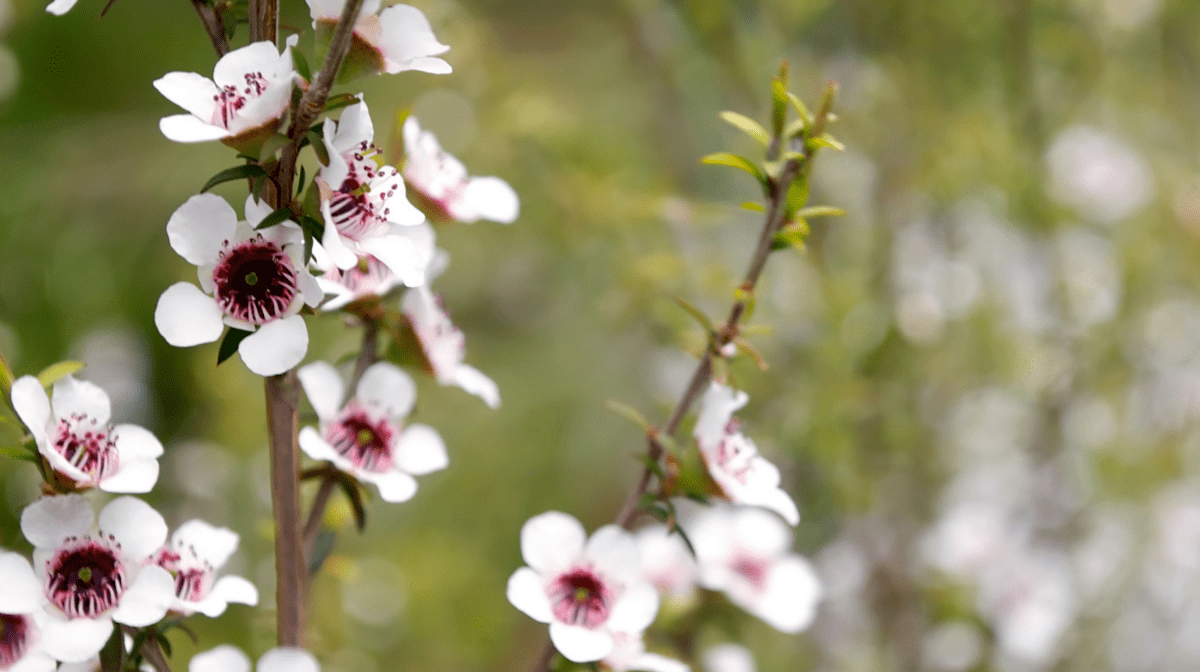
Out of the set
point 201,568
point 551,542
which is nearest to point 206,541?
point 201,568

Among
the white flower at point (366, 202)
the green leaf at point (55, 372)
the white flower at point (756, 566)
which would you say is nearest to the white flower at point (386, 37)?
the white flower at point (366, 202)

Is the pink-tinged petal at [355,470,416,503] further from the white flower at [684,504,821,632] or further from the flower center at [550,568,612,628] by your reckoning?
the white flower at [684,504,821,632]

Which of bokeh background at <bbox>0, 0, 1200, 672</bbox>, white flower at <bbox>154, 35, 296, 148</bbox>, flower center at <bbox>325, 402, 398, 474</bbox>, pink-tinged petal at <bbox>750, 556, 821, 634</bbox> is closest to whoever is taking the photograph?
white flower at <bbox>154, 35, 296, 148</bbox>

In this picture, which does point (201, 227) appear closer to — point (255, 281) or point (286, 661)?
point (255, 281)

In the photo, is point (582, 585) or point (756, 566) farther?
point (756, 566)

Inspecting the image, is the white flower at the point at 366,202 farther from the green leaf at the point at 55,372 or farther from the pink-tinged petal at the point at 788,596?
the pink-tinged petal at the point at 788,596

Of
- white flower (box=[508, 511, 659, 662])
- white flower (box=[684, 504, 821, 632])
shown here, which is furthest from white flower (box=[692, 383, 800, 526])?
white flower (box=[684, 504, 821, 632])
